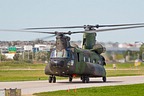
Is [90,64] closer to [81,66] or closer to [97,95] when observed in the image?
[81,66]

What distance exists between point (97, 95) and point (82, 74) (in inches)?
592

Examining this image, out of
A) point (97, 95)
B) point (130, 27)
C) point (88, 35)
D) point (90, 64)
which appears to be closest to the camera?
point (97, 95)

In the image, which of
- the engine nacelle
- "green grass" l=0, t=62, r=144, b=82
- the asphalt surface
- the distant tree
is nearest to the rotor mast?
the engine nacelle

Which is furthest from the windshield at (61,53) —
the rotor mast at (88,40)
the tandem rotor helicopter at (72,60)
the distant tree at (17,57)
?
the distant tree at (17,57)

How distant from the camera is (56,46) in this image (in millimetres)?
48594

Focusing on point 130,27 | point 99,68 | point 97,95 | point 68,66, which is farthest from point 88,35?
point 97,95

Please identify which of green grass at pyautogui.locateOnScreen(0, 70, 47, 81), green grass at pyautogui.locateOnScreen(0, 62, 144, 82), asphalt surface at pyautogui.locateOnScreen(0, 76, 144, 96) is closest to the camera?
asphalt surface at pyautogui.locateOnScreen(0, 76, 144, 96)

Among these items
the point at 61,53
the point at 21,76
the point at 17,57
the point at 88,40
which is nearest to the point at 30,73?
the point at 21,76

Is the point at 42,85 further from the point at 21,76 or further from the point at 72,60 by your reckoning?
the point at 21,76

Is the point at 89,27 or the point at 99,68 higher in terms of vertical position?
the point at 89,27

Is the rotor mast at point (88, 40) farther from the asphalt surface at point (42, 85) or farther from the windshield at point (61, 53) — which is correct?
the windshield at point (61, 53)

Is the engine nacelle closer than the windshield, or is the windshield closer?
the windshield

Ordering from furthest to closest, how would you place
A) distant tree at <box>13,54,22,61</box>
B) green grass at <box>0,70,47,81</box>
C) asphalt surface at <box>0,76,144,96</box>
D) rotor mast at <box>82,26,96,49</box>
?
distant tree at <box>13,54,22,61</box>, green grass at <box>0,70,47,81</box>, rotor mast at <box>82,26,96,49</box>, asphalt surface at <box>0,76,144,96</box>

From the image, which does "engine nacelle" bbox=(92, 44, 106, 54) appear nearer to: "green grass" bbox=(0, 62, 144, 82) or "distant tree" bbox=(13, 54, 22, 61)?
"green grass" bbox=(0, 62, 144, 82)
